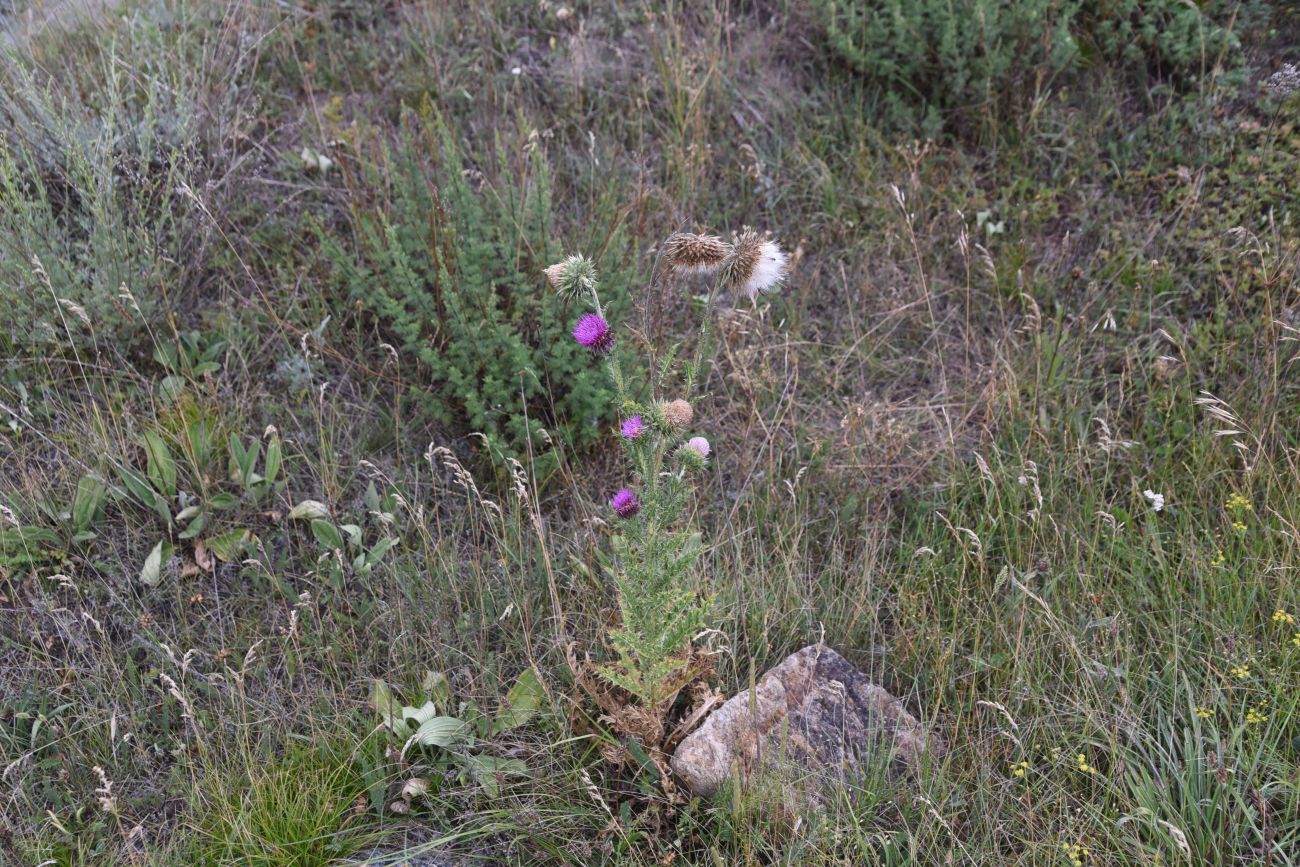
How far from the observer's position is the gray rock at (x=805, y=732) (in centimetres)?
238

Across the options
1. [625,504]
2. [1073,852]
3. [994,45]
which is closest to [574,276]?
[625,504]

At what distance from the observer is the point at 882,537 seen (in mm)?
3061

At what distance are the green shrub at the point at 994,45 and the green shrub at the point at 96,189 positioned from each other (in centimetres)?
273

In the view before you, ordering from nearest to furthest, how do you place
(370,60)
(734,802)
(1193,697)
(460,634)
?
(734,802)
(1193,697)
(460,634)
(370,60)

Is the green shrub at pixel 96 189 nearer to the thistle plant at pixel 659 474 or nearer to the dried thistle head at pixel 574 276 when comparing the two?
the dried thistle head at pixel 574 276

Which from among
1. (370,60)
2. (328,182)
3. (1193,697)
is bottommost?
(1193,697)

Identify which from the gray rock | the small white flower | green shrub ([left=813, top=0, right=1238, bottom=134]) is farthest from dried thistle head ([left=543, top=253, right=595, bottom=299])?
green shrub ([left=813, top=0, right=1238, bottom=134])

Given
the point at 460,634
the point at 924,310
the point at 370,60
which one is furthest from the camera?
the point at 370,60

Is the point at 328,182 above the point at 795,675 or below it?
above

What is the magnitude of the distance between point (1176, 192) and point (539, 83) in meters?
2.67

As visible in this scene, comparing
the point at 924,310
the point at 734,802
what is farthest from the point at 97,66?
the point at 734,802

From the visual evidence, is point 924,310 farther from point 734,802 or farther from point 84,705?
point 84,705

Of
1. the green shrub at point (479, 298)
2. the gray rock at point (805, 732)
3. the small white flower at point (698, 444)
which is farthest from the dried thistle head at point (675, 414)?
the green shrub at point (479, 298)

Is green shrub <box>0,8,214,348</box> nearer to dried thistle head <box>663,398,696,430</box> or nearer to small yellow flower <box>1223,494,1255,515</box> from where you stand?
dried thistle head <box>663,398,696,430</box>
